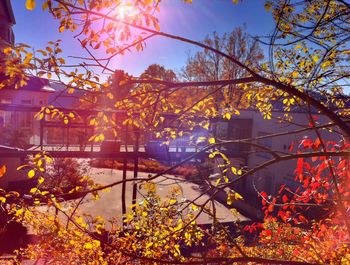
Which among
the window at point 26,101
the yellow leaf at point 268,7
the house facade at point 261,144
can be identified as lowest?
the house facade at point 261,144

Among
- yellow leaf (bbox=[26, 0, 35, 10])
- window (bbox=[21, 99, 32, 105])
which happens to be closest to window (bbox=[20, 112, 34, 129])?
window (bbox=[21, 99, 32, 105])

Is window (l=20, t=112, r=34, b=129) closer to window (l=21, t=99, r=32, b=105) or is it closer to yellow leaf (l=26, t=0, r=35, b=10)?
window (l=21, t=99, r=32, b=105)

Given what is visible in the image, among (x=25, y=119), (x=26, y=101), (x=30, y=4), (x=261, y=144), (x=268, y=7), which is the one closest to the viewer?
(x=30, y=4)

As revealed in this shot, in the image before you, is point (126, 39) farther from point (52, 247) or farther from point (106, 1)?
point (52, 247)

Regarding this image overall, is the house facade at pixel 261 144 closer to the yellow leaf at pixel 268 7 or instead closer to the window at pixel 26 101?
the window at pixel 26 101


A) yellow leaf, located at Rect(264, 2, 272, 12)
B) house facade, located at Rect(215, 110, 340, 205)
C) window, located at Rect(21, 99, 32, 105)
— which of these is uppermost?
window, located at Rect(21, 99, 32, 105)

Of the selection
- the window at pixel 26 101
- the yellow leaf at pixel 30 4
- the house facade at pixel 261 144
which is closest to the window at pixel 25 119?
the window at pixel 26 101

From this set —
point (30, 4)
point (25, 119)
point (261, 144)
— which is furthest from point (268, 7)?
point (261, 144)

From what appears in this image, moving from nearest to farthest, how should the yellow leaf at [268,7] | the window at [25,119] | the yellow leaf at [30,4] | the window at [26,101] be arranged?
the yellow leaf at [30,4] < the yellow leaf at [268,7] < the window at [25,119] < the window at [26,101]

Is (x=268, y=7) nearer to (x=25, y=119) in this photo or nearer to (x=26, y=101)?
(x=25, y=119)

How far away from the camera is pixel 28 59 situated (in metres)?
2.46

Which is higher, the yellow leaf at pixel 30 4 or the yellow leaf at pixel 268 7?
the yellow leaf at pixel 268 7

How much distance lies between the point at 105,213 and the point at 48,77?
39.8ft

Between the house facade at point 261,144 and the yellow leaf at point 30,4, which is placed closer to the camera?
the yellow leaf at point 30,4
